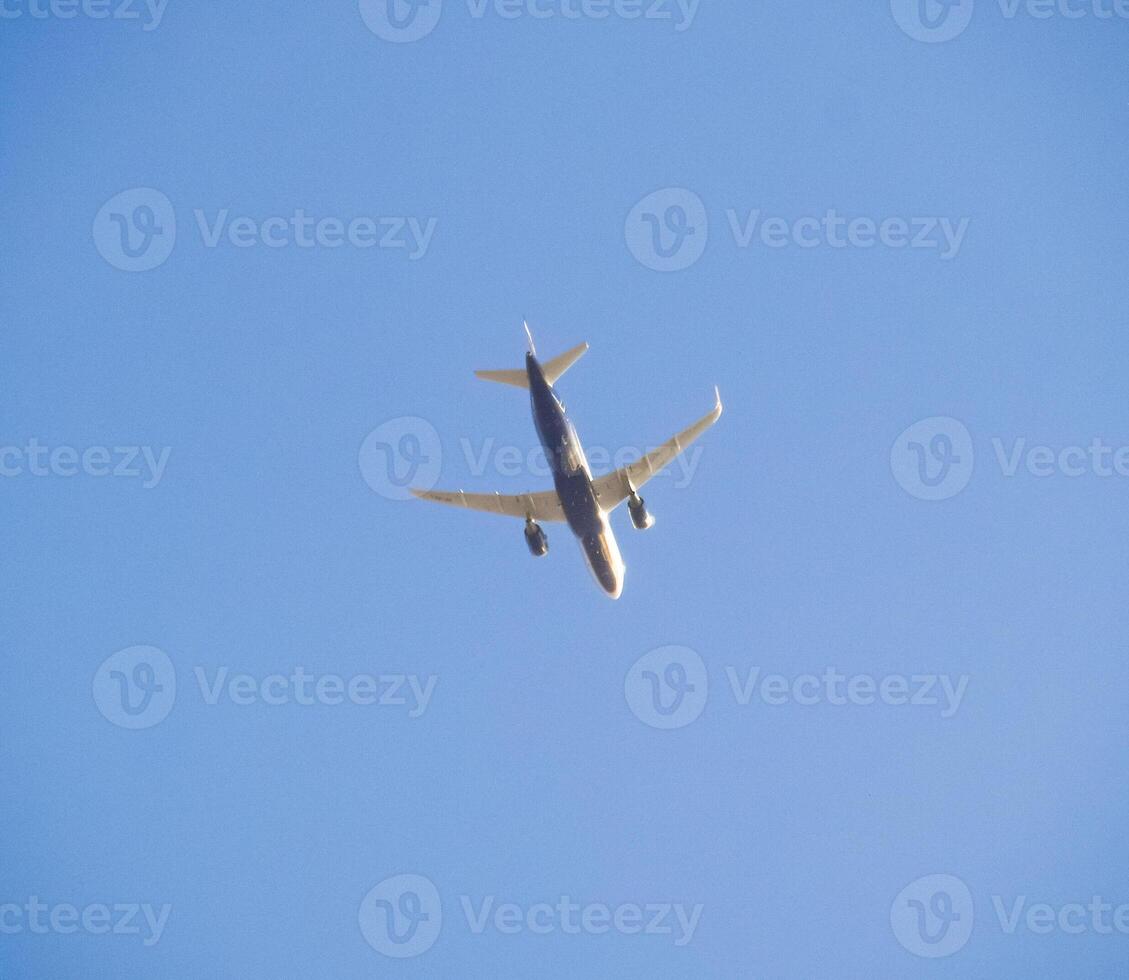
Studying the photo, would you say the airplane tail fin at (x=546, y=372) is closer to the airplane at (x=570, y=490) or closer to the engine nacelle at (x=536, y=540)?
the airplane at (x=570, y=490)

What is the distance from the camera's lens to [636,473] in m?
55.1

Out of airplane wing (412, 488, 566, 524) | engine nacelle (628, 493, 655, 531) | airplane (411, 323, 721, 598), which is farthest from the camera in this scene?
airplane wing (412, 488, 566, 524)

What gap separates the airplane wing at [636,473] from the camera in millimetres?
54219

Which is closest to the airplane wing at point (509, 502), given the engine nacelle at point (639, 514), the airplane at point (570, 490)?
the airplane at point (570, 490)

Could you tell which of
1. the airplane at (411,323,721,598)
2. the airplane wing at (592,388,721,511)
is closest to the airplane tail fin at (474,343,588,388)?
the airplane at (411,323,721,598)

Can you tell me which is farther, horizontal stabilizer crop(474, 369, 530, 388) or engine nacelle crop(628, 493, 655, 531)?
engine nacelle crop(628, 493, 655, 531)

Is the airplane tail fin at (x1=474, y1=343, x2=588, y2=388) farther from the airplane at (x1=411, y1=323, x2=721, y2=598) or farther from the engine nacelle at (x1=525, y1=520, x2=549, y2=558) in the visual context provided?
the engine nacelle at (x1=525, y1=520, x2=549, y2=558)

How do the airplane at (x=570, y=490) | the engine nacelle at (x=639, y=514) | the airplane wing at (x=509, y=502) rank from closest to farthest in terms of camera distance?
1. the airplane at (x=570, y=490)
2. the engine nacelle at (x=639, y=514)
3. the airplane wing at (x=509, y=502)

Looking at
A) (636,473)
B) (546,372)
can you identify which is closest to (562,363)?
(546,372)

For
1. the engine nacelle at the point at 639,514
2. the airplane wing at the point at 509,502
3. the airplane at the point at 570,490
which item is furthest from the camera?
the airplane wing at the point at 509,502

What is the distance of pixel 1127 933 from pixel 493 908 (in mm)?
22424

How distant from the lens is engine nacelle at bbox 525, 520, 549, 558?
55781 mm

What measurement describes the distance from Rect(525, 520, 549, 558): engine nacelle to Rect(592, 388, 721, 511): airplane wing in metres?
2.52

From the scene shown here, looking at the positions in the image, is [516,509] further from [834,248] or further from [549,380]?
[834,248]
